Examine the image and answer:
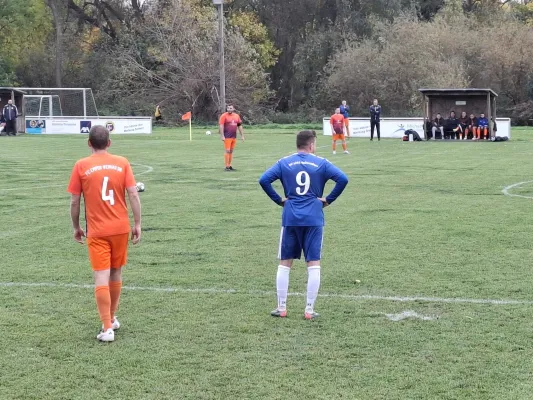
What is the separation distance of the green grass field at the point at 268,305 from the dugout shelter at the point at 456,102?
24057 mm

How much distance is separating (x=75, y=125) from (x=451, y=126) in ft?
66.0

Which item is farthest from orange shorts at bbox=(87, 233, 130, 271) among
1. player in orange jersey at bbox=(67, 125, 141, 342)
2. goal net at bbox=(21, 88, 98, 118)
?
goal net at bbox=(21, 88, 98, 118)

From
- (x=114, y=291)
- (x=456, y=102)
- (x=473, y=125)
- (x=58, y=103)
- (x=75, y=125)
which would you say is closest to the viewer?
(x=114, y=291)

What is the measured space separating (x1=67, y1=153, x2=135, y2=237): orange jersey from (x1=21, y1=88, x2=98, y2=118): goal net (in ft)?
135

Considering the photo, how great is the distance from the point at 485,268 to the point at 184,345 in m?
4.36

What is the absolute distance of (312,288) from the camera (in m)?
7.73

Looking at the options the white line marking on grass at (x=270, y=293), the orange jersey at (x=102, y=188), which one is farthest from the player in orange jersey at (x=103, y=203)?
the white line marking on grass at (x=270, y=293)

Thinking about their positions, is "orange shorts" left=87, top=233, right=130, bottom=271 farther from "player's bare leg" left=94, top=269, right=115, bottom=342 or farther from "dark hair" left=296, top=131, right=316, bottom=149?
"dark hair" left=296, top=131, right=316, bottom=149

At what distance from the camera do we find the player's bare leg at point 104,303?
7.02 metres

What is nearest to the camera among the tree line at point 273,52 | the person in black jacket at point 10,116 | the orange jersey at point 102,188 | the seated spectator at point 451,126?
the orange jersey at point 102,188

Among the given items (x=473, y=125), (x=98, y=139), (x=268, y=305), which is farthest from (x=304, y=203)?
(x=473, y=125)

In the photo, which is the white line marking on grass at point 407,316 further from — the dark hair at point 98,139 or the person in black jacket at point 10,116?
the person in black jacket at point 10,116

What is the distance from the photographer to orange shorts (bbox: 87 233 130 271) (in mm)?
7031

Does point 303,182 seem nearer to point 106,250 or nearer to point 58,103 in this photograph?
point 106,250
